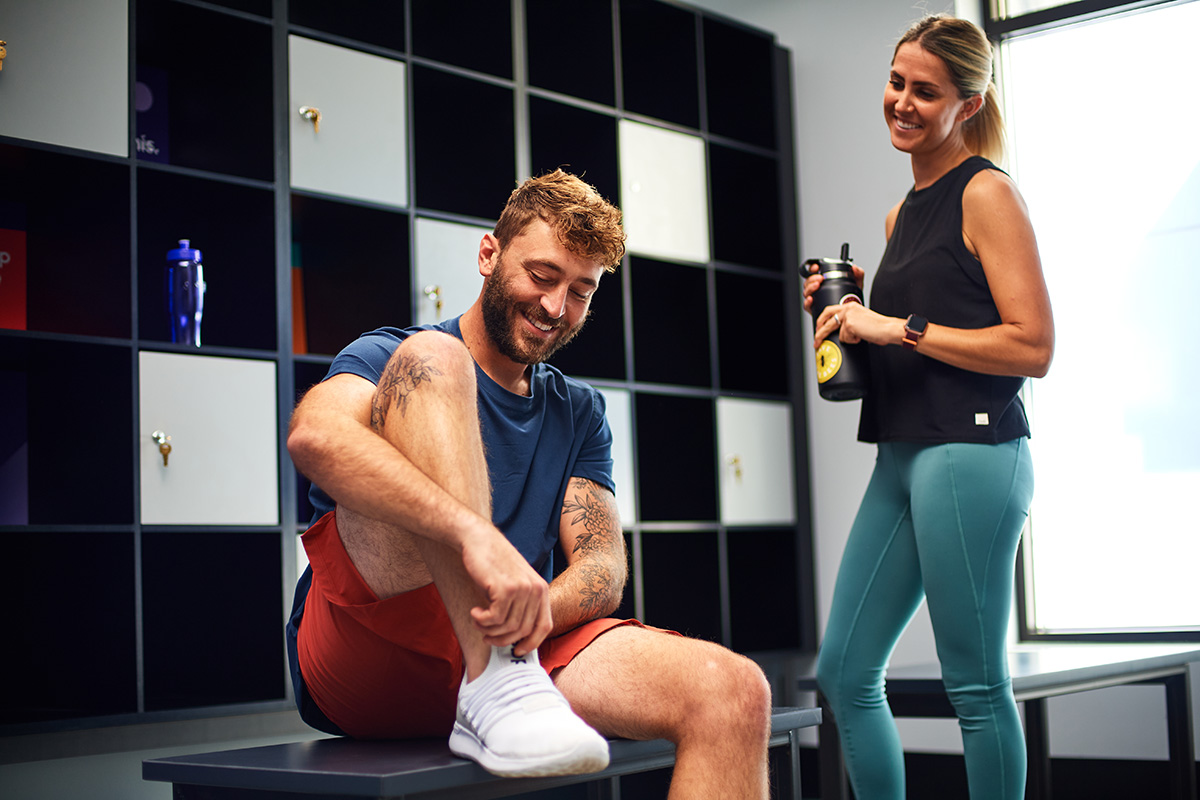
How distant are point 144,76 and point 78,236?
17.0 inches

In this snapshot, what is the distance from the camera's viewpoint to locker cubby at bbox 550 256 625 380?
318cm

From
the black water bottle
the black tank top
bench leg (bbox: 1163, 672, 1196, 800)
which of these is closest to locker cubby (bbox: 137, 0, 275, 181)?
the black water bottle

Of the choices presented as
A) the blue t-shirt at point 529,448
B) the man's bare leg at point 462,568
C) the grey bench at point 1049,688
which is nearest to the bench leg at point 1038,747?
the grey bench at point 1049,688

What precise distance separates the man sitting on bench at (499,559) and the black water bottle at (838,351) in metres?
0.46

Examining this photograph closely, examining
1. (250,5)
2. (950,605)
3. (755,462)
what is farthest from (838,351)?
(755,462)

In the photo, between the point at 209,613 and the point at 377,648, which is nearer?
the point at 377,648

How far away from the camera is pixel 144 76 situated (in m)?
2.51

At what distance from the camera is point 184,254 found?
2.36 m

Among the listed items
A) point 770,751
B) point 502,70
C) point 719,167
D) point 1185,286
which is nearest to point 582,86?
point 502,70

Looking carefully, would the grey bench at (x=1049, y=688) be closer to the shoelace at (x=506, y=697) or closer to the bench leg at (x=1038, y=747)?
the bench leg at (x=1038, y=747)

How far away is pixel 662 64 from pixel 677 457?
1.21m

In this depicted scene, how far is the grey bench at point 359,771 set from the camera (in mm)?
1052

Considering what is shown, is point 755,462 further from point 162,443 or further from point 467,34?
point 162,443

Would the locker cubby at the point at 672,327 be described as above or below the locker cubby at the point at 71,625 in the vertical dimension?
above
